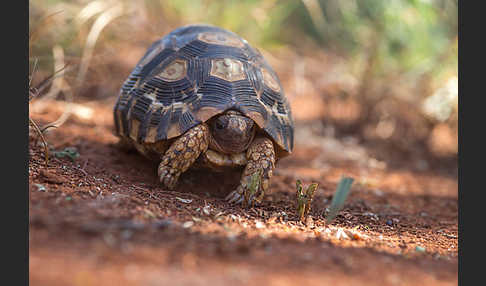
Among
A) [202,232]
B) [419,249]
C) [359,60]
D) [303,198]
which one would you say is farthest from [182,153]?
[359,60]

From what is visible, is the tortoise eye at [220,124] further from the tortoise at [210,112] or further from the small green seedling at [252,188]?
the small green seedling at [252,188]

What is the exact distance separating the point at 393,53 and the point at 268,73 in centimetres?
396

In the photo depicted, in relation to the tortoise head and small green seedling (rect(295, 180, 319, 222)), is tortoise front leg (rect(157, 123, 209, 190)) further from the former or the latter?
small green seedling (rect(295, 180, 319, 222))

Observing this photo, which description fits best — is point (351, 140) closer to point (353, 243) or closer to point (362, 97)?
point (362, 97)

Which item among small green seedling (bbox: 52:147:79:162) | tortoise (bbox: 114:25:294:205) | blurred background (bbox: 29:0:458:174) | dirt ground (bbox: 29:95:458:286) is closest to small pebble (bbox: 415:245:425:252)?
dirt ground (bbox: 29:95:458:286)

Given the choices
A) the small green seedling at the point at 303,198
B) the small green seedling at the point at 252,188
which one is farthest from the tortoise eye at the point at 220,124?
the small green seedling at the point at 303,198

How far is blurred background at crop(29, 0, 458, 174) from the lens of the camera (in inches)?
237

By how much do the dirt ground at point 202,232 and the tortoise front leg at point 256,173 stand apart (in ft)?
0.34

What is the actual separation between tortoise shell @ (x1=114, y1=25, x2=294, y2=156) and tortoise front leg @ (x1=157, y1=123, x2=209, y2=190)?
66mm

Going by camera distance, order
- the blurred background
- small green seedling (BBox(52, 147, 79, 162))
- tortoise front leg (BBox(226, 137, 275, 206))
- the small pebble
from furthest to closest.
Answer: the blurred background
small green seedling (BBox(52, 147, 79, 162))
tortoise front leg (BBox(226, 137, 275, 206))
the small pebble

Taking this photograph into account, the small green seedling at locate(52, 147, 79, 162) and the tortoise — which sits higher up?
the tortoise

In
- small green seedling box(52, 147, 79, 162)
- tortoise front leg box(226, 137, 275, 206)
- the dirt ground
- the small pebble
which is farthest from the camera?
small green seedling box(52, 147, 79, 162)

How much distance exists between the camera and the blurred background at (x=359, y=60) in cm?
601

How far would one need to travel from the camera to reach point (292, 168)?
5250mm
